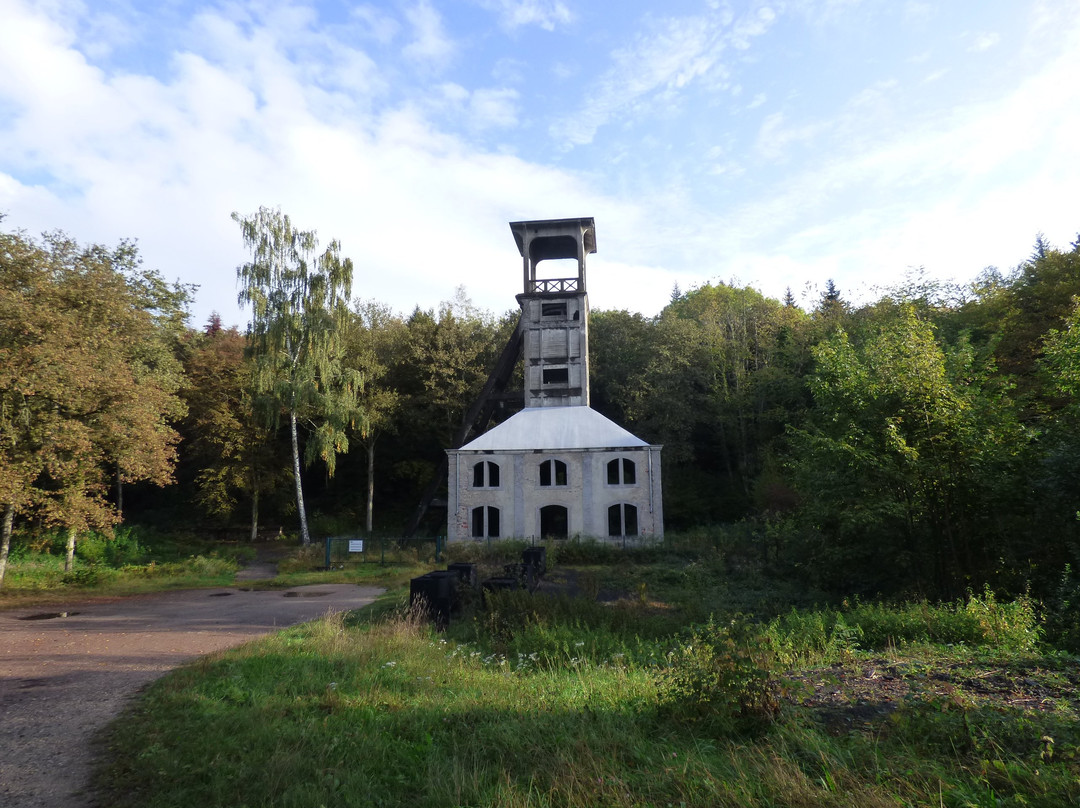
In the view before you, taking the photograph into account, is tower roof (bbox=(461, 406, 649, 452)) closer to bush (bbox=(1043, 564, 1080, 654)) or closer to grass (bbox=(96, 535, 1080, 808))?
bush (bbox=(1043, 564, 1080, 654))

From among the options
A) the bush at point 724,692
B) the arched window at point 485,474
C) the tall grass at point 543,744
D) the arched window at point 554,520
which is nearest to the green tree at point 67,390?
the tall grass at point 543,744

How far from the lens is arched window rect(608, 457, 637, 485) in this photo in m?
24.8

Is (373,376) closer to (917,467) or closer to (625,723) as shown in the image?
(917,467)

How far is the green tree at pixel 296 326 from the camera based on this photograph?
83.6 ft

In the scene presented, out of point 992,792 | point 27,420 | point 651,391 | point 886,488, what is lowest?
point 992,792

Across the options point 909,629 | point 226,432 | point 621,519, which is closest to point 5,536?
point 226,432

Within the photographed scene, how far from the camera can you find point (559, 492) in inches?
987

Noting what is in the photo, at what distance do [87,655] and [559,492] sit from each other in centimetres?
1782

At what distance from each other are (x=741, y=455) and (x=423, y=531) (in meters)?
19.1

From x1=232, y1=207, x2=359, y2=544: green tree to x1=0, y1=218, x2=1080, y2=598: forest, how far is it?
0.33 feet

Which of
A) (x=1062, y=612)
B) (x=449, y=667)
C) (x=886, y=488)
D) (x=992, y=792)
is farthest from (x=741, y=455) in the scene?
(x=992, y=792)

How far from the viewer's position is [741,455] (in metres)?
36.0

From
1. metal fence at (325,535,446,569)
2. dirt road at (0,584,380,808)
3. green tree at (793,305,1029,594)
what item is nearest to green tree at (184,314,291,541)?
metal fence at (325,535,446,569)

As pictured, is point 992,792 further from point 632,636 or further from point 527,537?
point 527,537
